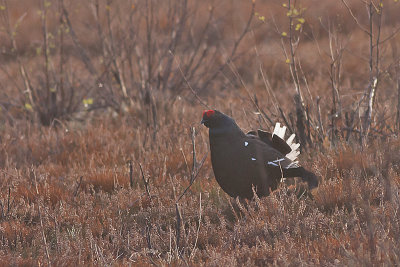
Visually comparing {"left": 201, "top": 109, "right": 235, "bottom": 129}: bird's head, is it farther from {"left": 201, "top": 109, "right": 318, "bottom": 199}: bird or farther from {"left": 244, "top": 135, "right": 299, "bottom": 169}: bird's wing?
{"left": 244, "top": 135, "right": 299, "bottom": 169}: bird's wing

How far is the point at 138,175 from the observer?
5.05 metres

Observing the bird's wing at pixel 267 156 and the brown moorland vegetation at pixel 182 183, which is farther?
the bird's wing at pixel 267 156

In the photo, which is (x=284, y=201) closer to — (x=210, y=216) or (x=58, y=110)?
(x=210, y=216)

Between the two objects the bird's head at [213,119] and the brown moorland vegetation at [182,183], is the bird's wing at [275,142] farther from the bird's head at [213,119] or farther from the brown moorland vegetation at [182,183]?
the bird's head at [213,119]

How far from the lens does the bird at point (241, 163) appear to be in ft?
13.0

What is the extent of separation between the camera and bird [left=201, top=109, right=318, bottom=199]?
3953 millimetres

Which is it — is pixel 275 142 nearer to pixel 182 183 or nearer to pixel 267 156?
pixel 267 156

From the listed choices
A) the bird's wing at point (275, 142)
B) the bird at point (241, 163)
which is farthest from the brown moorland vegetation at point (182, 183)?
the bird's wing at point (275, 142)

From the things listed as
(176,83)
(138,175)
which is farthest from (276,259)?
(176,83)

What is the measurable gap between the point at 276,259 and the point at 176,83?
5.23 meters

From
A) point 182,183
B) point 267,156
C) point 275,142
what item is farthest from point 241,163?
point 182,183

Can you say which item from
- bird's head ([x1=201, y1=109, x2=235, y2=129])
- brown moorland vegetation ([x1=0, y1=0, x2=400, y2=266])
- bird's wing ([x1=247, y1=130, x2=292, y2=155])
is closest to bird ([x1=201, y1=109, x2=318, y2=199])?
bird's head ([x1=201, y1=109, x2=235, y2=129])

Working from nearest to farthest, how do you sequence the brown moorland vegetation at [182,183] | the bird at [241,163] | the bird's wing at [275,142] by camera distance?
the brown moorland vegetation at [182,183], the bird at [241,163], the bird's wing at [275,142]

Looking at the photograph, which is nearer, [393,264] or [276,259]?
[393,264]
